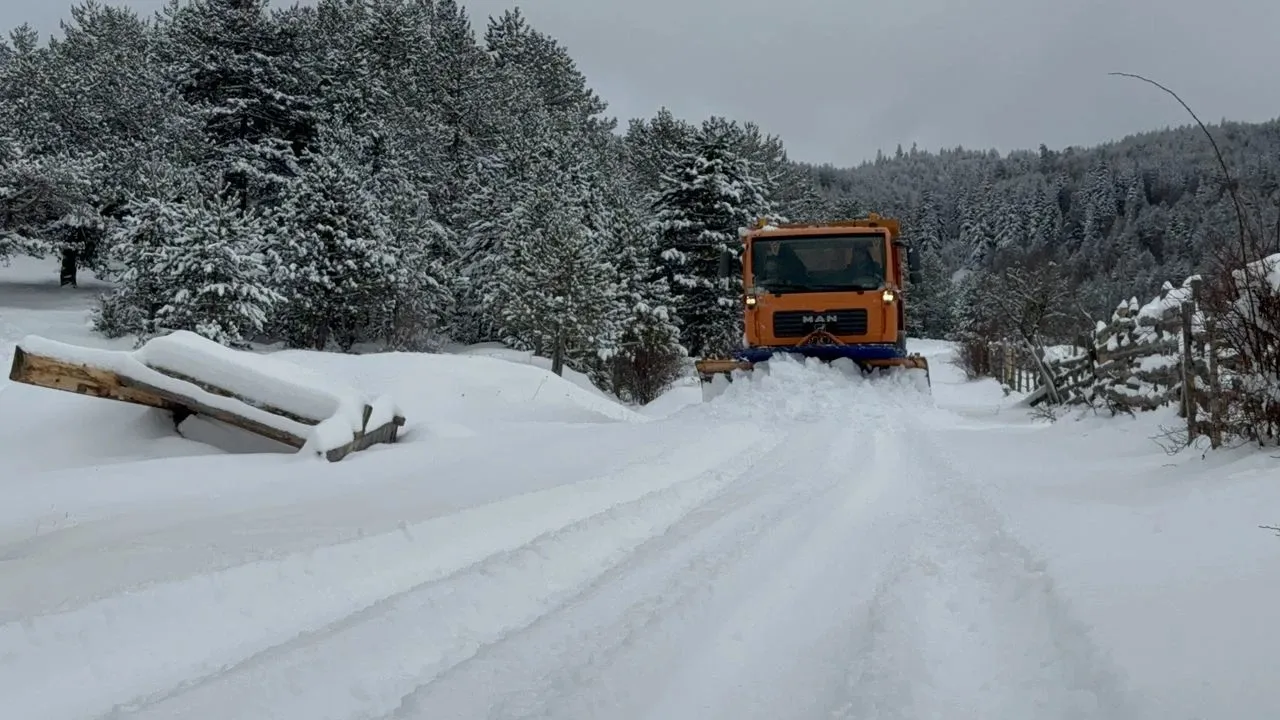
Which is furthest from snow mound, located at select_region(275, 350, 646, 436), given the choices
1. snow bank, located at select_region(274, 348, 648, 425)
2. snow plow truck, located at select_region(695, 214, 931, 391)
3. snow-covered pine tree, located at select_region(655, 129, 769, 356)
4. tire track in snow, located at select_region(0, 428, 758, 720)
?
snow-covered pine tree, located at select_region(655, 129, 769, 356)

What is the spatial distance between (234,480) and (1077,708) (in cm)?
577

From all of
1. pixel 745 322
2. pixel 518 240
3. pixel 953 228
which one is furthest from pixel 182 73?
pixel 953 228

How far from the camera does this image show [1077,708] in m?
2.32

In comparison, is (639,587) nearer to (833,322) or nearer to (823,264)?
(833,322)

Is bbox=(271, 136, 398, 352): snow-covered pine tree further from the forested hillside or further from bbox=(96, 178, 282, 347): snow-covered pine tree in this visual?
bbox=(96, 178, 282, 347): snow-covered pine tree

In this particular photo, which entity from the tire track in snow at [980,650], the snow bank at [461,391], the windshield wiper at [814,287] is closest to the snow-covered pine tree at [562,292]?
the snow bank at [461,391]

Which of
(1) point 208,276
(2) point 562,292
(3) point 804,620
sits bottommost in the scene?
(3) point 804,620

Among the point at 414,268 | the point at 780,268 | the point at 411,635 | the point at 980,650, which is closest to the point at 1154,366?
the point at 780,268

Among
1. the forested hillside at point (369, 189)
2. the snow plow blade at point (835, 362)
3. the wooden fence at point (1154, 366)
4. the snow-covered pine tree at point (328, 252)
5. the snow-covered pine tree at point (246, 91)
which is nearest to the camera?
the wooden fence at point (1154, 366)

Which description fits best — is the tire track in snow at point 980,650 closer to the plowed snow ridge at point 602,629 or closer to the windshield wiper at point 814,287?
the plowed snow ridge at point 602,629

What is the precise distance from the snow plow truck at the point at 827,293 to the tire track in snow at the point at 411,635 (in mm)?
7904

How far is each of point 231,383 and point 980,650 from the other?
6896 millimetres

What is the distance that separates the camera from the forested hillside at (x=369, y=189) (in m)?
26.5

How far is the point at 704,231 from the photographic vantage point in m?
30.4
